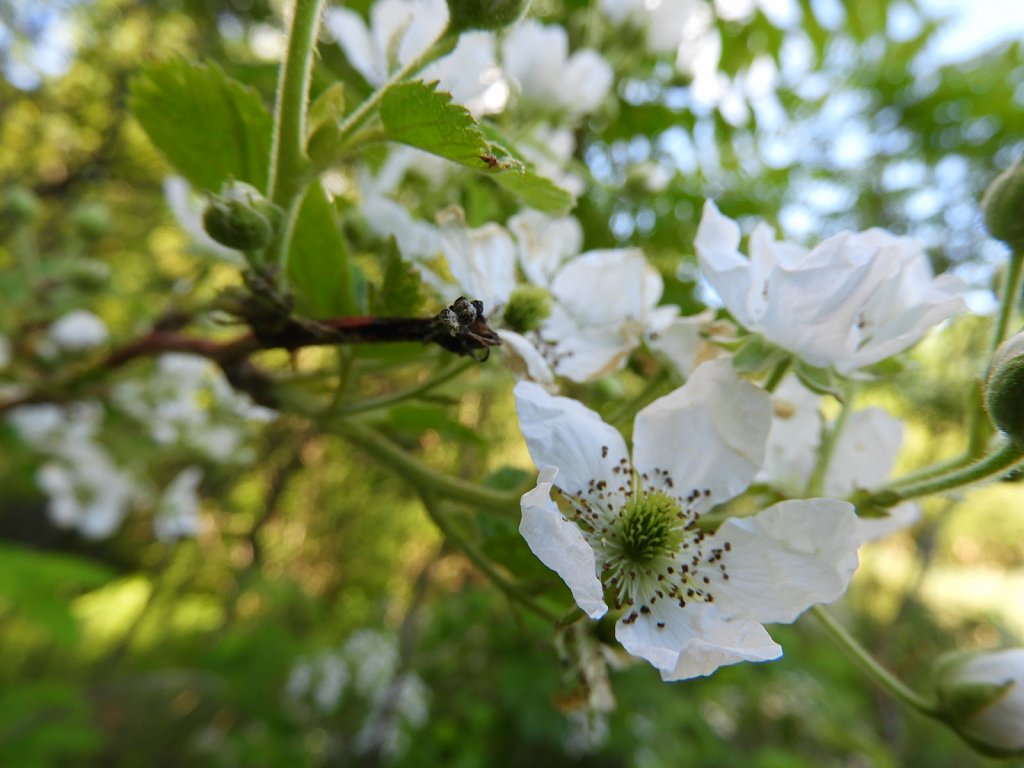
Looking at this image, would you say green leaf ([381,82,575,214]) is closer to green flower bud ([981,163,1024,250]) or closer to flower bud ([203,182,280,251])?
flower bud ([203,182,280,251])

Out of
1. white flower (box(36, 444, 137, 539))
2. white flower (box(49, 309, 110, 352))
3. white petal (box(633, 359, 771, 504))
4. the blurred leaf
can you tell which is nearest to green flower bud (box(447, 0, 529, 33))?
white petal (box(633, 359, 771, 504))

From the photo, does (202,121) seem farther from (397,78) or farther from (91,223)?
(91,223)

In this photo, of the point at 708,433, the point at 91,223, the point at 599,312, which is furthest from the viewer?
the point at 91,223

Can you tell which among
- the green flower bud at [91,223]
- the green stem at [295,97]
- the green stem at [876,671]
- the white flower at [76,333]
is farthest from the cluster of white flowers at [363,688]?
the green stem at [295,97]

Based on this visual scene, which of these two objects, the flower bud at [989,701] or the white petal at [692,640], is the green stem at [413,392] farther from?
the flower bud at [989,701]

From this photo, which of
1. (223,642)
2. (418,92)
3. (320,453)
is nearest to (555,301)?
(418,92)

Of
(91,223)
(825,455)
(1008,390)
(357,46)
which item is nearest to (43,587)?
(91,223)
